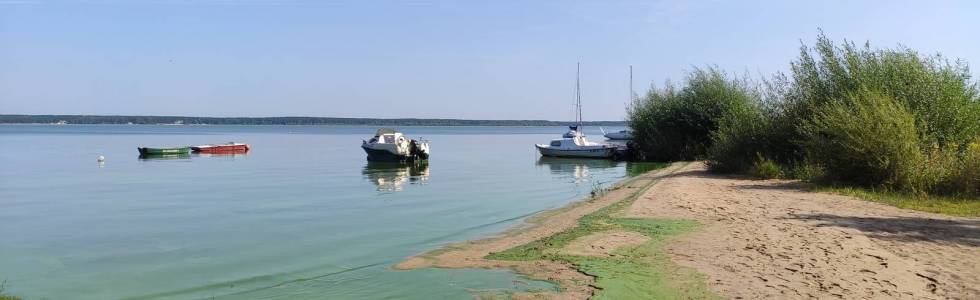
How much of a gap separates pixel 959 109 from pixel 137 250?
2204 cm

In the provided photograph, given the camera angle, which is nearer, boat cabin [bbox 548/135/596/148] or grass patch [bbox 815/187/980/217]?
grass patch [bbox 815/187/980/217]

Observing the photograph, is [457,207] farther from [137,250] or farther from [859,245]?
[859,245]

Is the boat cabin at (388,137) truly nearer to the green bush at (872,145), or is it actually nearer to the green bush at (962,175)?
the green bush at (872,145)

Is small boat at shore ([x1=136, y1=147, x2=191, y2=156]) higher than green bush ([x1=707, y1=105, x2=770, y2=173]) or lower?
lower

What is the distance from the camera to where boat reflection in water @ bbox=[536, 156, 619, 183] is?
3756 centimetres

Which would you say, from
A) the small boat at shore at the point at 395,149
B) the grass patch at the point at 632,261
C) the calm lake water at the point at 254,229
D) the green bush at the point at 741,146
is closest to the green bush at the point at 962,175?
the grass patch at the point at 632,261

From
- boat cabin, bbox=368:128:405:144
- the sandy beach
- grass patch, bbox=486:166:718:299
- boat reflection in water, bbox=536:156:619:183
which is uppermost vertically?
boat cabin, bbox=368:128:405:144

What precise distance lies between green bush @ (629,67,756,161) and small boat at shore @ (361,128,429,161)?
14640mm

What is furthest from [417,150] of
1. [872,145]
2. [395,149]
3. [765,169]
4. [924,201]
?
[924,201]

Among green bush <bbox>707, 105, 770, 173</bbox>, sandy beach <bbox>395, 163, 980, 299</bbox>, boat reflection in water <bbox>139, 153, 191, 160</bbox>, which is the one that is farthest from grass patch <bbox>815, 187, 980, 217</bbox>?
boat reflection in water <bbox>139, 153, 191, 160</bbox>

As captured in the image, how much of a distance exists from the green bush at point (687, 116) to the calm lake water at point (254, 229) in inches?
357

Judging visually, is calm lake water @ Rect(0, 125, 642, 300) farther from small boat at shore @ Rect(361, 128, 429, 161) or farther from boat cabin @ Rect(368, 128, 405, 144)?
boat cabin @ Rect(368, 128, 405, 144)

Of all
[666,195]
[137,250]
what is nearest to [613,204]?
[666,195]

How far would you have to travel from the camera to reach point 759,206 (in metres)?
16.5
